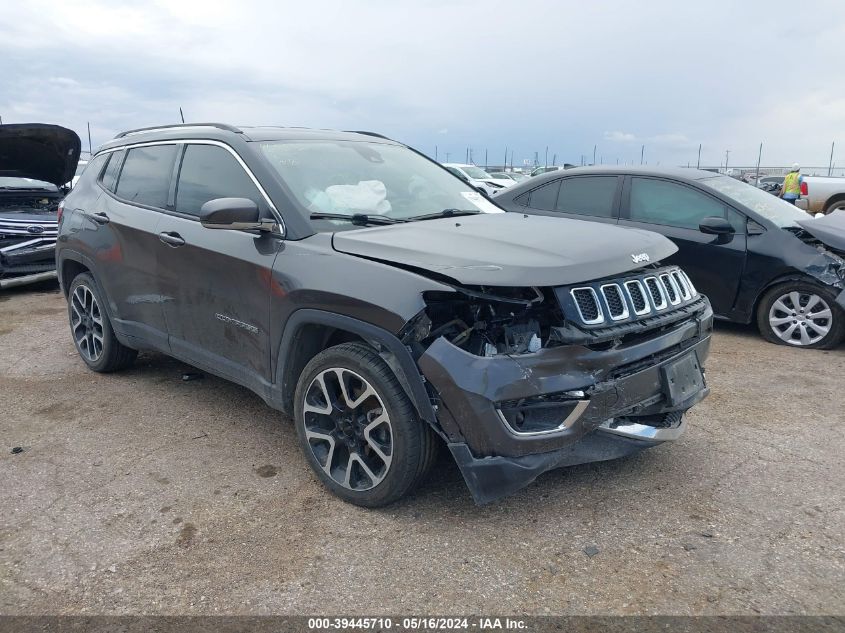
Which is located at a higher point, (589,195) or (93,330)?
(589,195)

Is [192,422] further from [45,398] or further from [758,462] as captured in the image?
[758,462]

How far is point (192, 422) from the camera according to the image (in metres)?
4.30

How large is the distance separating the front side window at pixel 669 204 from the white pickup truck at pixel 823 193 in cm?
1109

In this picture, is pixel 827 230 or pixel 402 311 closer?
pixel 402 311

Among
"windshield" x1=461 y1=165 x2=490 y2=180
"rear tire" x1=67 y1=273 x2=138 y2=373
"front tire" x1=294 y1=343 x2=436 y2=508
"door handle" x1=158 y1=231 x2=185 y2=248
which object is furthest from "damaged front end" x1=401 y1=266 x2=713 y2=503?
"windshield" x1=461 y1=165 x2=490 y2=180

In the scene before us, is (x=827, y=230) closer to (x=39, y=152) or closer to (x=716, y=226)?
(x=716, y=226)

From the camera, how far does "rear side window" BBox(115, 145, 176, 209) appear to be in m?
4.34

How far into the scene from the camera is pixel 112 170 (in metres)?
4.96

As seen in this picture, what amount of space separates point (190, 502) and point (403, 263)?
5.17 ft

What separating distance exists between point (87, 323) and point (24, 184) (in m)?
4.84

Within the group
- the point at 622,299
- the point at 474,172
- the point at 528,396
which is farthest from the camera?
the point at 474,172

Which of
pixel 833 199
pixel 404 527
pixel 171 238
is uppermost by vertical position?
pixel 833 199

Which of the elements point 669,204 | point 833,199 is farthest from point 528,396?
point 833,199

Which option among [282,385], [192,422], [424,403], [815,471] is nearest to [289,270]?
[282,385]
